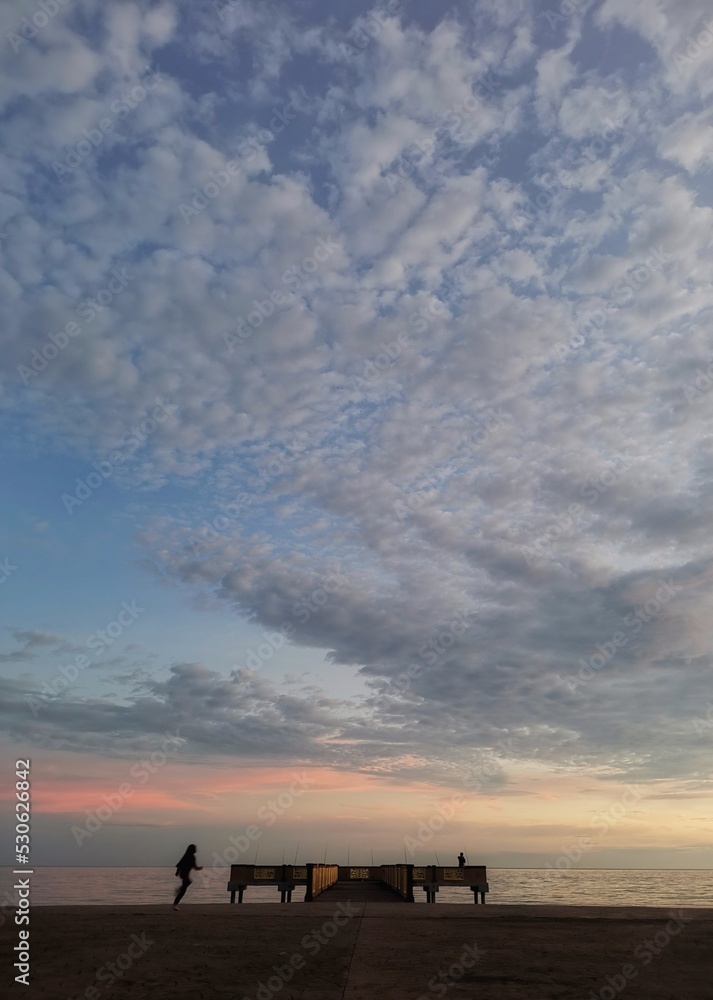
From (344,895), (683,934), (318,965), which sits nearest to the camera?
(318,965)

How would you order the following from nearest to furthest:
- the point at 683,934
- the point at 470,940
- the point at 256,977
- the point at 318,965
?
the point at 256,977 < the point at 318,965 < the point at 470,940 < the point at 683,934

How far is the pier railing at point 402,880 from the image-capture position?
91.5 feet

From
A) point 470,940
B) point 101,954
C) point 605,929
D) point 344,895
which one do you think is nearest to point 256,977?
point 101,954

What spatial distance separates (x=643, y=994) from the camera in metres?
9.27

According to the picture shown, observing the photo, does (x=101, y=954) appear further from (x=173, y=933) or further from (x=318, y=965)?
(x=318, y=965)

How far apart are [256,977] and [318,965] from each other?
1139 millimetres

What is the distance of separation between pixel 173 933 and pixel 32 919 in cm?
357

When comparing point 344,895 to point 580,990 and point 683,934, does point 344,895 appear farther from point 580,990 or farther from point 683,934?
point 580,990

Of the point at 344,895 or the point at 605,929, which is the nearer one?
the point at 605,929
